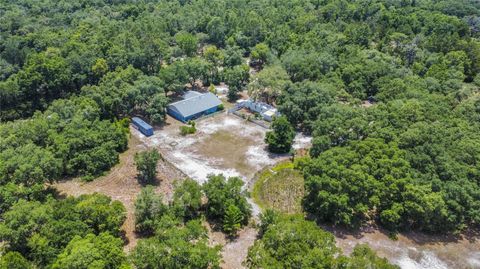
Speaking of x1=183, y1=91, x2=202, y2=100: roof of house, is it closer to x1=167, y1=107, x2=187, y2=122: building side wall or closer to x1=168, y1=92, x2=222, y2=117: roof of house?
x1=168, y1=92, x2=222, y2=117: roof of house

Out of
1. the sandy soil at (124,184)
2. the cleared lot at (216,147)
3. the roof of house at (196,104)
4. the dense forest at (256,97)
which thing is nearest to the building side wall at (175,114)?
the roof of house at (196,104)

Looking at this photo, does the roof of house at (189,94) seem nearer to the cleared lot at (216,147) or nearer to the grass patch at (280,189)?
the cleared lot at (216,147)

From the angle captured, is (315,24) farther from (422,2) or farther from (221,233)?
(221,233)

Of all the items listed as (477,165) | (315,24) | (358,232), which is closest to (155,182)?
(358,232)

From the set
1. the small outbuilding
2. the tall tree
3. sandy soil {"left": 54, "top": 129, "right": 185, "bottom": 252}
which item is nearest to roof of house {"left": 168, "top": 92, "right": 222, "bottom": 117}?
the small outbuilding

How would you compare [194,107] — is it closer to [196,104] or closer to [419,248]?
[196,104]

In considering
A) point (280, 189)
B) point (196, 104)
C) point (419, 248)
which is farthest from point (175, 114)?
point (419, 248)
